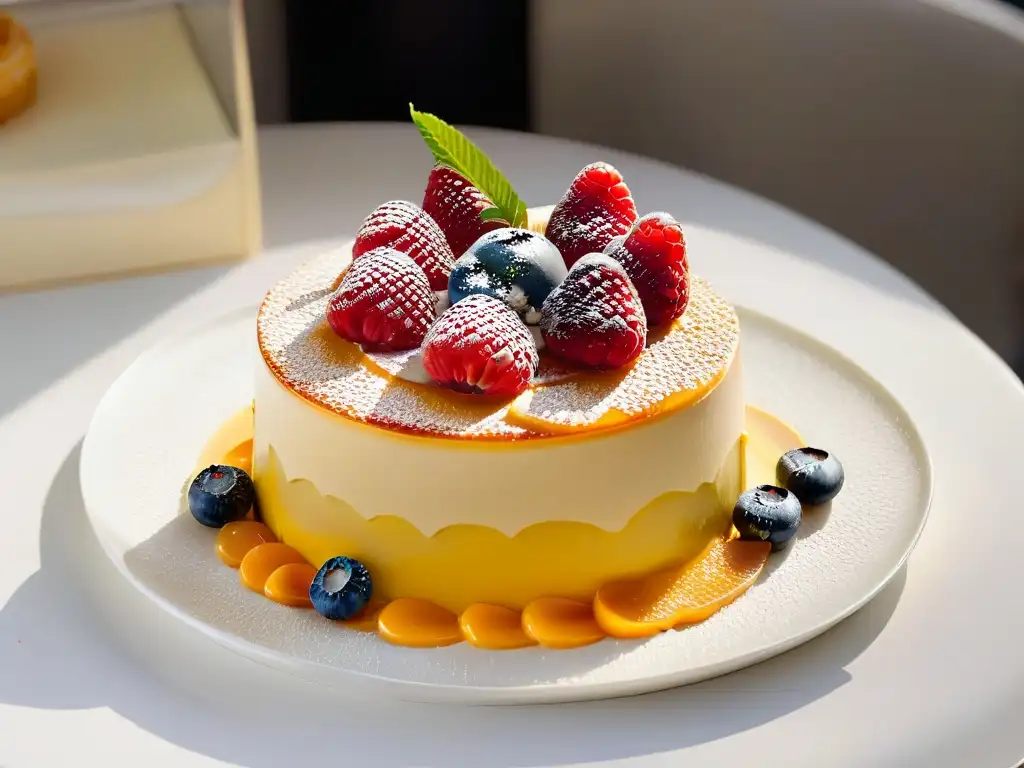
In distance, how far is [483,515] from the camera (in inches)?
51.8

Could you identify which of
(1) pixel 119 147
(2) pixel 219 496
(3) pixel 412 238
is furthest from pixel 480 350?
(1) pixel 119 147

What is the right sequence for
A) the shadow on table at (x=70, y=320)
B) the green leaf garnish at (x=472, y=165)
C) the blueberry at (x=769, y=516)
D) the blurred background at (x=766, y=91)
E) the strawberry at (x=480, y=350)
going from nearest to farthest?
the strawberry at (x=480, y=350), the blueberry at (x=769, y=516), the green leaf garnish at (x=472, y=165), the shadow on table at (x=70, y=320), the blurred background at (x=766, y=91)

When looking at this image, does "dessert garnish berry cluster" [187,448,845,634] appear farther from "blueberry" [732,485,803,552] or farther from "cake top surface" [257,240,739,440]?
"cake top surface" [257,240,739,440]

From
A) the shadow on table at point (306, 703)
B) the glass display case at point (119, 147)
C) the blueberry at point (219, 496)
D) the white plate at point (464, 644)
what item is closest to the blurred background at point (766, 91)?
the glass display case at point (119, 147)

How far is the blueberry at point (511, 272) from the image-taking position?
1.40 metres

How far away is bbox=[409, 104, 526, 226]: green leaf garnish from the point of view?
149 centimetres

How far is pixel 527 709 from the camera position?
4.00 feet

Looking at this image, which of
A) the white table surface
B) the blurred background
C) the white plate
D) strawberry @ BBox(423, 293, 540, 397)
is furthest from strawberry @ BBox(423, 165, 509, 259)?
the blurred background

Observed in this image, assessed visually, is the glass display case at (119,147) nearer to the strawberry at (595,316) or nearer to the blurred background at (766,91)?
the blurred background at (766,91)

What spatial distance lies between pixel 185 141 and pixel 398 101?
932 mm

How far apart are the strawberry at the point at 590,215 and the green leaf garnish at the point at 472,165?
48mm

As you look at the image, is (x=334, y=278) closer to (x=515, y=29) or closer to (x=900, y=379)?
(x=900, y=379)

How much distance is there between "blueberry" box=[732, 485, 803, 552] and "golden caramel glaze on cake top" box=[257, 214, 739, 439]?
0.13 m

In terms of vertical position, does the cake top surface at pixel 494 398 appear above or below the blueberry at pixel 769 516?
above
